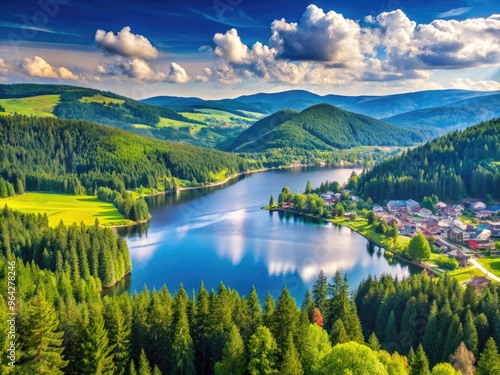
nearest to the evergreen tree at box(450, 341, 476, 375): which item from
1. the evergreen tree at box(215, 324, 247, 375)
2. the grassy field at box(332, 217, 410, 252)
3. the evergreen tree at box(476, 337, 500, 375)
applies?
the evergreen tree at box(476, 337, 500, 375)

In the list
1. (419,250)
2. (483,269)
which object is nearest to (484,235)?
(483,269)

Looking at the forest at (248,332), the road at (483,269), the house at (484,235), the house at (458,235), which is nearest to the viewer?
the forest at (248,332)

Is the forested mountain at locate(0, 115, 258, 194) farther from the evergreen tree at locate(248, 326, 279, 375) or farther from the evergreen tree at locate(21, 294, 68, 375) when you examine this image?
the evergreen tree at locate(248, 326, 279, 375)

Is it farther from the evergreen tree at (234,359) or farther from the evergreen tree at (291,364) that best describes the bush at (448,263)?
the evergreen tree at (234,359)

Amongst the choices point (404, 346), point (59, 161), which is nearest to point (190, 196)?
point (59, 161)

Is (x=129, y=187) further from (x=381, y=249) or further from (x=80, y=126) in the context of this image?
(x=381, y=249)

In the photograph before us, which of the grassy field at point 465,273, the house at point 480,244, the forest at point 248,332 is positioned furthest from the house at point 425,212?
the forest at point 248,332
